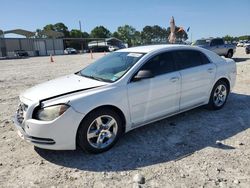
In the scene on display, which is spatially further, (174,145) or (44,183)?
(174,145)

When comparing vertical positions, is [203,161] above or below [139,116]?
below

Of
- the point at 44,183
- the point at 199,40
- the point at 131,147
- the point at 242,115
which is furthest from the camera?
the point at 199,40

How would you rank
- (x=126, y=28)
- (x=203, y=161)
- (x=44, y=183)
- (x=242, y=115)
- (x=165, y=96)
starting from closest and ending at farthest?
(x=44, y=183)
(x=203, y=161)
(x=165, y=96)
(x=242, y=115)
(x=126, y=28)

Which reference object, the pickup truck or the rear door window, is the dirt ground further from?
the pickup truck

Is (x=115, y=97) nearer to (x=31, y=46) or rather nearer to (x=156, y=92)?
(x=156, y=92)

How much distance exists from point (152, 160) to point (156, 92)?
1238 millimetres

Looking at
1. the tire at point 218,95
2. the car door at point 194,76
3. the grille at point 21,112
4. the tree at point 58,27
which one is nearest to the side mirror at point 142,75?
the car door at point 194,76

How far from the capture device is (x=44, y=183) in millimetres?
3326

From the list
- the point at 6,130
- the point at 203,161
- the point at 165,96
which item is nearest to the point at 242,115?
the point at 165,96

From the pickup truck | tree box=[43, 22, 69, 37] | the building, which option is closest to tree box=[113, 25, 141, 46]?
tree box=[43, 22, 69, 37]

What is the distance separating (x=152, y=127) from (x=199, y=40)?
1446 cm

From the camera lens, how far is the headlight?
362 centimetres

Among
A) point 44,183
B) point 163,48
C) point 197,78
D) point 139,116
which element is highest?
point 163,48

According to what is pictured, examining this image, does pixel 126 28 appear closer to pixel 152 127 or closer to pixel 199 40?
pixel 199 40
